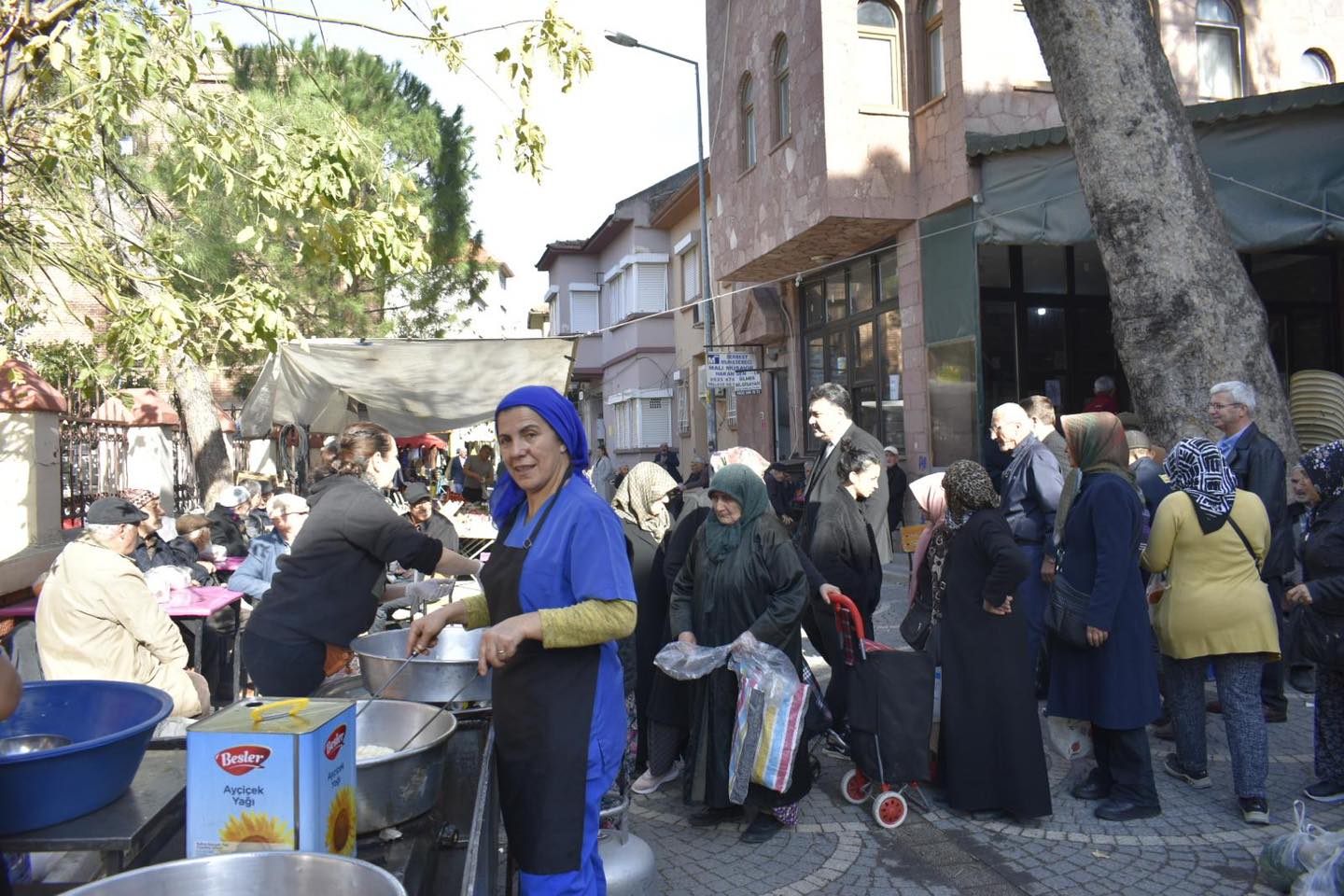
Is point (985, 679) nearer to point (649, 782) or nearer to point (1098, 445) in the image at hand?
point (1098, 445)

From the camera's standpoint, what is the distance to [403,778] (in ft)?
7.77

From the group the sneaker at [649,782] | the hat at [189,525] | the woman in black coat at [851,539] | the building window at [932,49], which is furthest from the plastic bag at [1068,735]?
the building window at [932,49]

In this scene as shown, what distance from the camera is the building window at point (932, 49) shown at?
1250 cm

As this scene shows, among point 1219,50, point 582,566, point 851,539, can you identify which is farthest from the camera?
point 1219,50

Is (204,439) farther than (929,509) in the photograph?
Yes

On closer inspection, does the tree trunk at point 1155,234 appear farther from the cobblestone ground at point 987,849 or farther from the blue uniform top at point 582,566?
the blue uniform top at point 582,566

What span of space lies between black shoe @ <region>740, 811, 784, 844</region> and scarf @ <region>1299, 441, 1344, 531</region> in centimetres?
304

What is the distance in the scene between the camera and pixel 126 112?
6.17 metres

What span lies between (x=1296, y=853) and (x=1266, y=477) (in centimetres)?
288

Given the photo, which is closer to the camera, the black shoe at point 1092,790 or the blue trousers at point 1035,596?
the black shoe at point 1092,790

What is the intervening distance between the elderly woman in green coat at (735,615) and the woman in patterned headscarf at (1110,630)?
4.44 feet

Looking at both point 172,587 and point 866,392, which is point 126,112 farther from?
point 866,392

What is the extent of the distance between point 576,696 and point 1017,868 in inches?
104

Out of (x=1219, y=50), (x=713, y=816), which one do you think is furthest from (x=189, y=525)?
(x=1219, y=50)
